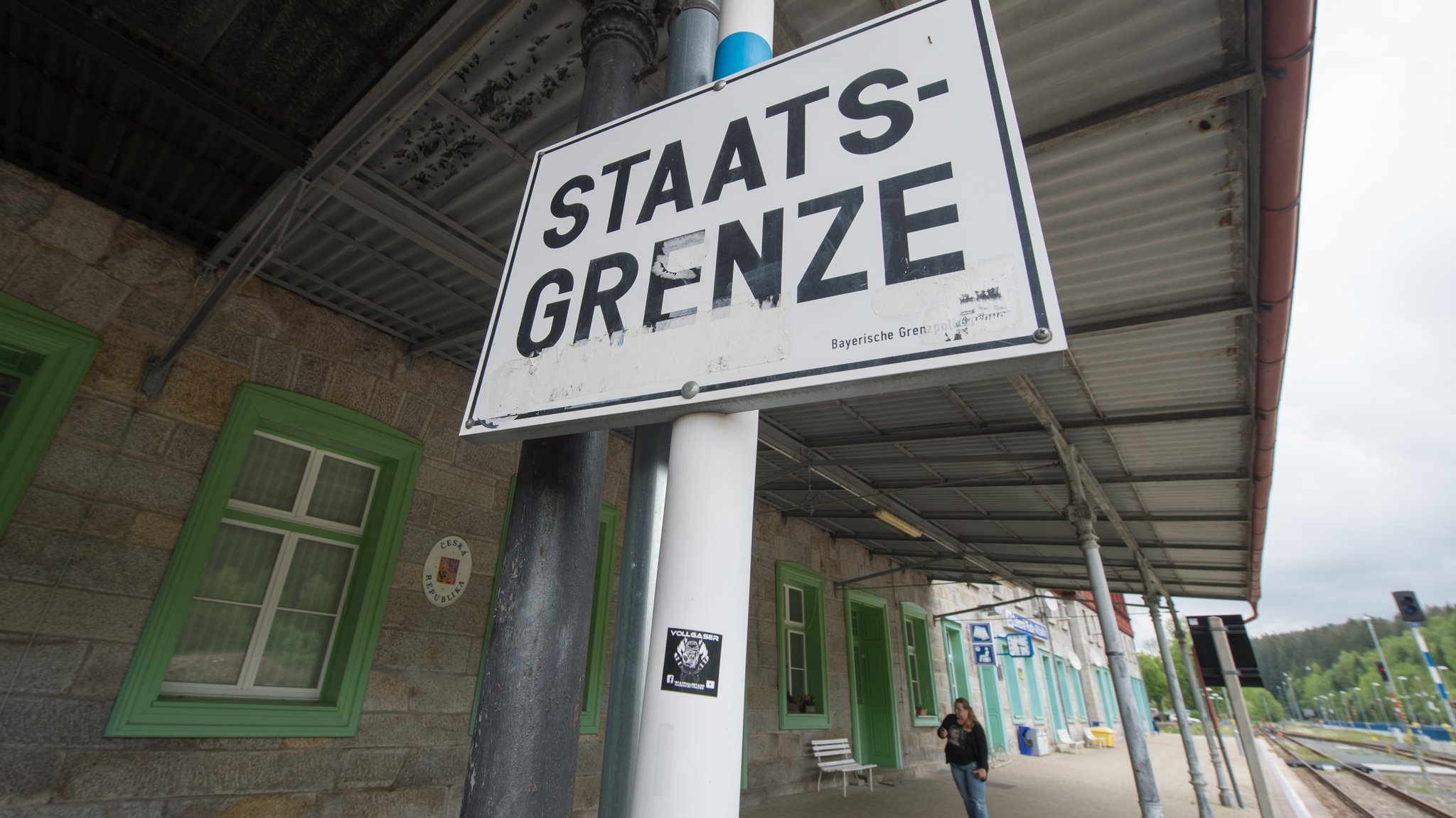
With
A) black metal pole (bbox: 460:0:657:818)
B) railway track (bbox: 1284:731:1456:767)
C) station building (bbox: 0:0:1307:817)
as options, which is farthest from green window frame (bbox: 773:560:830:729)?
railway track (bbox: 1284:731:1456:767)

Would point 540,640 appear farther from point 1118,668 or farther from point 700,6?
point 1118,668

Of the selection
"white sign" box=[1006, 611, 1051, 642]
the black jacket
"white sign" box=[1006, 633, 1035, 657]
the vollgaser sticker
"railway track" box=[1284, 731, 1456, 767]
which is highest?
"white sign" box=[1006, 611, 1051, 642]

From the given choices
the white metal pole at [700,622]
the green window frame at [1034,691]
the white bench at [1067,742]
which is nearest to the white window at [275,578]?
the white metal pole at [700,622]

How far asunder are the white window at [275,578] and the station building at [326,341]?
0.8 inches

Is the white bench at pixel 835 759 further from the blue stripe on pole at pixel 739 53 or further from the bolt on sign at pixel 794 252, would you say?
the blue stripe on pole at pixel 739 53

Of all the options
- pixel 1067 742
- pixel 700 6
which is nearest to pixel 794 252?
pixel 700 6

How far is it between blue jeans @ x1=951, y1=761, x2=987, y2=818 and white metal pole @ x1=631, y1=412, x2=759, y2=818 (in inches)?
307

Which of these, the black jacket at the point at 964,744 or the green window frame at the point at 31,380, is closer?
the green window frame at the point at 31,380

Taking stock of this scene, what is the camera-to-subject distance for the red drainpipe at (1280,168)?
2.43m

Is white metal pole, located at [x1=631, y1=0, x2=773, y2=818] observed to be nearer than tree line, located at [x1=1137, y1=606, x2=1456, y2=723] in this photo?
Yes

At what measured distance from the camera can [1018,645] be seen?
16.6 m

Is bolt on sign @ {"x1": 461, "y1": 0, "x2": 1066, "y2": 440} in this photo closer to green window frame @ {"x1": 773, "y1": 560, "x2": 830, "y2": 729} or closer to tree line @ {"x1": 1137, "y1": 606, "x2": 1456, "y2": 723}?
green window frame @ {"x1": 773, "y1": 560, "x2": 830, "y2": 729}

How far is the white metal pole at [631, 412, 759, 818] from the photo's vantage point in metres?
0.78

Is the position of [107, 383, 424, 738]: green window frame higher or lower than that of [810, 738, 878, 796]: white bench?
higher
